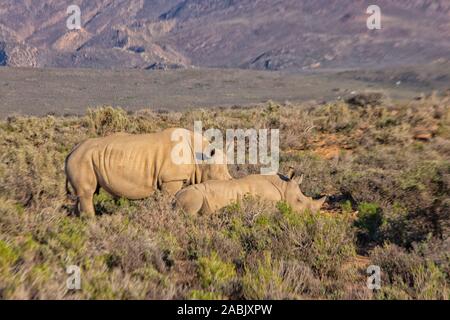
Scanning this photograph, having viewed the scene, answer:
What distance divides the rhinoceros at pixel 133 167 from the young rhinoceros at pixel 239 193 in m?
0.44

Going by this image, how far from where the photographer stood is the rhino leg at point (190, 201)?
8508mm

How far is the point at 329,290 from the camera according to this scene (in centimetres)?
573

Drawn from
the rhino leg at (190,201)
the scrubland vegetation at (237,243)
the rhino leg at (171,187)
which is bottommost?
the scrubland vegetation at (237,243)

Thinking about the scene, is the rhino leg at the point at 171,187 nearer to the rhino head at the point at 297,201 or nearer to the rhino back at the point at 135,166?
the rhino back at the point at 135,166

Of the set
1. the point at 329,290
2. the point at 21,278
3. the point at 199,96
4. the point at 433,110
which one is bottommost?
the point at 329,290

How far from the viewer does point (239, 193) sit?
29.2 ft

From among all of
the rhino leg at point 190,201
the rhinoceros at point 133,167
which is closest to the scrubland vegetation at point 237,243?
the rhino leg at point 190,201

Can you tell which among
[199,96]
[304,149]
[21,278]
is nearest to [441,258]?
[21,278]

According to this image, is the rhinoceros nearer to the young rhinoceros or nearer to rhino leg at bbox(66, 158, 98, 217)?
rhino leg at bbox(66, 158, 98, 217)

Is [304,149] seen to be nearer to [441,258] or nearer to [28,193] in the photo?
[28,193]

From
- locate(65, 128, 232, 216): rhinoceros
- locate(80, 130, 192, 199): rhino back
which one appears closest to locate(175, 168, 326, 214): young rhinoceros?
locate(65, 128, 232, 216): rhinoceros

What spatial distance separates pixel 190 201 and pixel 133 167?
1.17 m

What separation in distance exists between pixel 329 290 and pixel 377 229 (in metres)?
2.50

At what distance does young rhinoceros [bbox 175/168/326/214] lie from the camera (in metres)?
8.56
